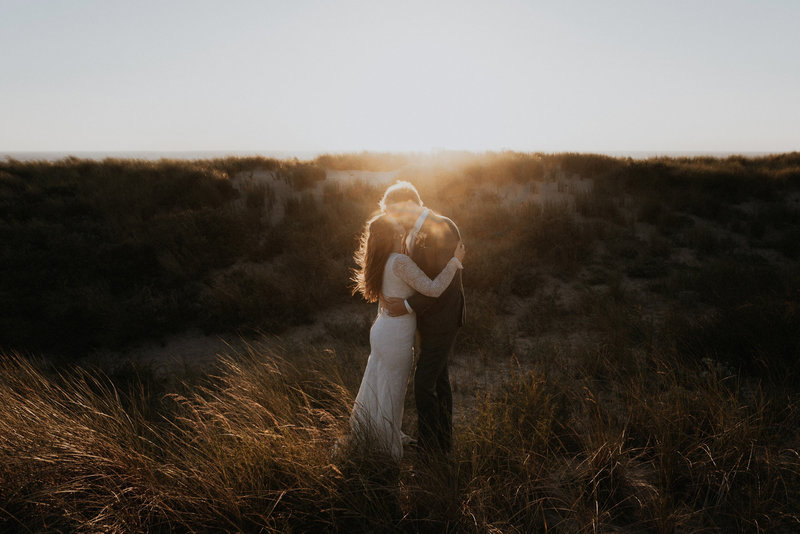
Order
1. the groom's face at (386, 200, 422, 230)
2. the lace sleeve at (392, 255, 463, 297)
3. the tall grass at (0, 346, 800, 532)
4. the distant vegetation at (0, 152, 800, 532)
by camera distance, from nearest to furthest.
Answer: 1. the tall grass at (0, 346, 800, 532)
2. the distant vegetation at (0, 152, 800, 532)
3. the lace sleeve at (392, 255, 463, 297)
4. the groom's face at (386, 200, 422, 230)

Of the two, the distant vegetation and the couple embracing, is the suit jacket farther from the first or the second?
the distant vegetation

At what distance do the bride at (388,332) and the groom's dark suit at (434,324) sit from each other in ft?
0.32

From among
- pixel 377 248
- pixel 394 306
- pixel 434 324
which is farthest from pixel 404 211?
pixel 434 324

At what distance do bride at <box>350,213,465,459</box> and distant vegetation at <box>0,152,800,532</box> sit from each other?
A: 25 cm

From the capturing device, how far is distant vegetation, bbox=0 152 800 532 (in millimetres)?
2396

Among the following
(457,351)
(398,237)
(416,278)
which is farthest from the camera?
(457,351)

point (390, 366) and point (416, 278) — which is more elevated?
point (416, 278)

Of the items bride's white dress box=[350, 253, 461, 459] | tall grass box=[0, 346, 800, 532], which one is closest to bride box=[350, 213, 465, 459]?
bride's white dress box=[350, 253, 461, 459]

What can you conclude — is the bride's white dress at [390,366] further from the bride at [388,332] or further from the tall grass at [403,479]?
the tall grass at [403,479]

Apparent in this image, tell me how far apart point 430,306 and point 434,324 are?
0.50ft

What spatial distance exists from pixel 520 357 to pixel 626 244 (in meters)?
5.41

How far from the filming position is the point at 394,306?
2867mm

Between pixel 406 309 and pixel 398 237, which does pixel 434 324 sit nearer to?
pixel 406 309

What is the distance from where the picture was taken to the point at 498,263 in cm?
796
